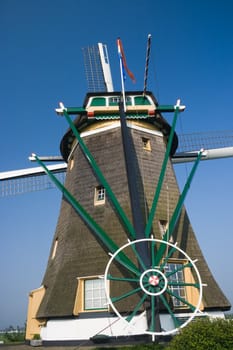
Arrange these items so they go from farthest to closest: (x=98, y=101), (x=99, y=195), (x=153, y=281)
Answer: (x=98, y=101) → (x=99, y=195) → (x=153, y=281)

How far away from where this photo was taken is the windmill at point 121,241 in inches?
392

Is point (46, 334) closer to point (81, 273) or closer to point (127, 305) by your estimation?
point (81, 273)

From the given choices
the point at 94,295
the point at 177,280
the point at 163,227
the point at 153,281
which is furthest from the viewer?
the point at 163,227

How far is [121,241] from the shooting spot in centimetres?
1141

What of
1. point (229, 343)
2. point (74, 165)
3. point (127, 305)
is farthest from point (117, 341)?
point (74, 165)

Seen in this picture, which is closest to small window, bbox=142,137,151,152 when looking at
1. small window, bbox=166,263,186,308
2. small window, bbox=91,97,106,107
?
small window, bbox=91,97,106,107

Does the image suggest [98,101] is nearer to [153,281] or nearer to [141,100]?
[141,100]

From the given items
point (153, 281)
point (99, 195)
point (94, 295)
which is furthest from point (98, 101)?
point (153, 281)

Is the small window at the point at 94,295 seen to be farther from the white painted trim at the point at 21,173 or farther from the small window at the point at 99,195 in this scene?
the white painted trim at the point at 21,173

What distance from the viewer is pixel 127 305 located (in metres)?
10.1

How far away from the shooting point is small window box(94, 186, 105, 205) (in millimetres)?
12744

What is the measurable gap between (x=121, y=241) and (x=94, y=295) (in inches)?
76.0

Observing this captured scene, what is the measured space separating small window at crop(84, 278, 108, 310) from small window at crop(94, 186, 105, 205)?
9.63ft

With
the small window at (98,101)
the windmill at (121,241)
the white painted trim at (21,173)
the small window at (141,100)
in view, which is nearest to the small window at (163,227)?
the windmill at (121,241)
